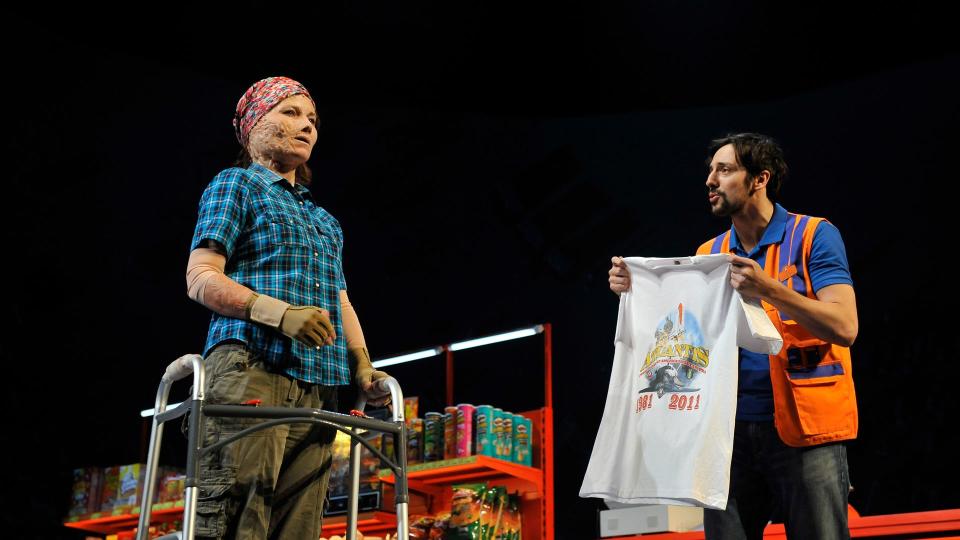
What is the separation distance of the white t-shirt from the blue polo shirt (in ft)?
0.31

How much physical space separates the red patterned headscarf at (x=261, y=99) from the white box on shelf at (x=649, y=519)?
278cm

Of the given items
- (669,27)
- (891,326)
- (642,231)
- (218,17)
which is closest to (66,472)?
(218,17)

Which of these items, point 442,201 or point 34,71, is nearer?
point 34,71

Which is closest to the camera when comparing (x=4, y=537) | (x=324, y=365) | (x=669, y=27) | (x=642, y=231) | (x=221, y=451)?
(x=221, y=451)

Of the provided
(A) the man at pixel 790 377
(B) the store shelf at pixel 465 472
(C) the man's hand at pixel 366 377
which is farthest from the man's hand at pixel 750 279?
(B) the store shelf at pixel 465 472

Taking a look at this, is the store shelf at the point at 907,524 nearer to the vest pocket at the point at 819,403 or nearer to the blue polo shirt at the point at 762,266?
the blue polo shirt at the point at 762,266

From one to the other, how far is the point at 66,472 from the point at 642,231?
5.25 metres

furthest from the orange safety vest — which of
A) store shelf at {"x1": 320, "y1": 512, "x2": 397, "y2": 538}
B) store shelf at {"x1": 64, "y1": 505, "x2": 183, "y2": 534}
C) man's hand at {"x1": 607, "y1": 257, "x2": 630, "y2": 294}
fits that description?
store shelf at {"x1": 64, "y1": 505, "x2": 183, "y2": 534}

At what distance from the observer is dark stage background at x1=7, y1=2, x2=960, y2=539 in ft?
25.6

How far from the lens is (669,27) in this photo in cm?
839

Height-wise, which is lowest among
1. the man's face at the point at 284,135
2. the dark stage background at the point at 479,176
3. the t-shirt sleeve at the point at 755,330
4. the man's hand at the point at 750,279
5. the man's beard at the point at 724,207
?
the t-shirt sleeve at the point at 755,330

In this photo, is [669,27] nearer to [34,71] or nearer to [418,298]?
[418,298]

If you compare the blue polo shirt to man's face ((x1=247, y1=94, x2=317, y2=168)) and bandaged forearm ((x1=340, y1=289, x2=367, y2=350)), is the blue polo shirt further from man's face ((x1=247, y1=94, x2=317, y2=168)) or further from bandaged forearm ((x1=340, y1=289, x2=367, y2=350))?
man's face ((x1=247, y1=94, x2=317, y2=168))

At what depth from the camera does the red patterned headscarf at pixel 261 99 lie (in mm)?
2857
